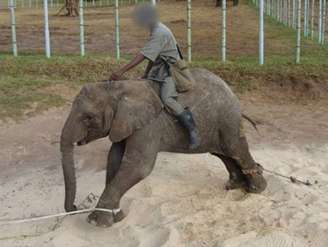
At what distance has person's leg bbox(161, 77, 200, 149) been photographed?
5859 millimetres

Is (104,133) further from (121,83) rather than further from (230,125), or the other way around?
(230,125)

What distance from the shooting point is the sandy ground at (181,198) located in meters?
5.60

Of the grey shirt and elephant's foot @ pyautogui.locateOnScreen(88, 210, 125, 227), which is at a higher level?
→ the grey shirt

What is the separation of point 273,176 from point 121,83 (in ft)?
7.62

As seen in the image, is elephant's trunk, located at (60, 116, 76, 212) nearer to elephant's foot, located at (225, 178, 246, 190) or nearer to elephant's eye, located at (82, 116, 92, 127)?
elephant's eye, located at (82, 116, 92, 127)

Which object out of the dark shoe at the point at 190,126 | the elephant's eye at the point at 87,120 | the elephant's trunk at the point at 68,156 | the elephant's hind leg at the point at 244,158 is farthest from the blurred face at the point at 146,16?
the elephant's hind leg at the point at 244,158

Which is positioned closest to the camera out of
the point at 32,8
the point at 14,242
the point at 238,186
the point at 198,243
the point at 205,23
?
the point at 198,243

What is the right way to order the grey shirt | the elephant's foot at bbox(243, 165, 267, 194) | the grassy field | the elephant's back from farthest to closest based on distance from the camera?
the grassy field
the elephant's foot at bbox(243, 165, 267, 194)
the elephant's back
the grey shirt

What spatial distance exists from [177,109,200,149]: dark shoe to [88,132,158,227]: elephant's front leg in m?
0.33

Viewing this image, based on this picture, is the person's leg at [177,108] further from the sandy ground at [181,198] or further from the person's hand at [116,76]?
the sandy ground at [181,198]

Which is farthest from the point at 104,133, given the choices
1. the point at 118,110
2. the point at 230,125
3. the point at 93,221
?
the point at 230,125

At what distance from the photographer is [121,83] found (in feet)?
19.1

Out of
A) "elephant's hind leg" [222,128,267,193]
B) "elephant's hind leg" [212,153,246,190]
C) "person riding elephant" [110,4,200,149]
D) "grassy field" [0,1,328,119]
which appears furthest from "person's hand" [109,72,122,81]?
"grassy field" [0,1,328,119]

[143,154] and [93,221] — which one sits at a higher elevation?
[143,154]
